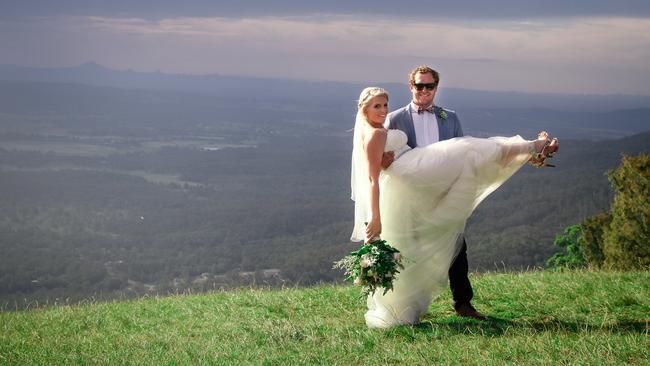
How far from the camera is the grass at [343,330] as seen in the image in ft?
22.1

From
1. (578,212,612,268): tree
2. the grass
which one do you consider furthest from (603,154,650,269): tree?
the grass

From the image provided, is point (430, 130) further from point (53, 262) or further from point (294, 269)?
→ point (53, 262)

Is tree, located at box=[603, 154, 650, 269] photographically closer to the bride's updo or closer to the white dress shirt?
the white dress shirt

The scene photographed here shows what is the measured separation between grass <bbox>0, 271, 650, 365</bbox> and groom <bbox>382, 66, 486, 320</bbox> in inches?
9.5

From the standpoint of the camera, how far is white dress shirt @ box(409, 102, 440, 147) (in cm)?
851

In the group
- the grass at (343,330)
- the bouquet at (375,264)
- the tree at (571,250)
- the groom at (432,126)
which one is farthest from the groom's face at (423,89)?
the tree at (571,250)

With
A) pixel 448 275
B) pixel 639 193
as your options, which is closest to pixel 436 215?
pixel 448 275

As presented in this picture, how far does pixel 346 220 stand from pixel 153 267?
42.4 metres

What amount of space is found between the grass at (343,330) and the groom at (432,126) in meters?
0.24

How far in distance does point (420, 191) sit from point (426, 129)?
2.66 ft

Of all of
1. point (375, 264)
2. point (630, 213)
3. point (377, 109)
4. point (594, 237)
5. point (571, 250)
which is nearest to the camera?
point (375, 264)

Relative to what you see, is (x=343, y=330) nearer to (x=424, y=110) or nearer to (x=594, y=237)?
(x=424, y=110)

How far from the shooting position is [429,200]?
8211mm

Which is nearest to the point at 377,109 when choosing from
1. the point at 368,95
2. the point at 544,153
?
the point at 368,95
